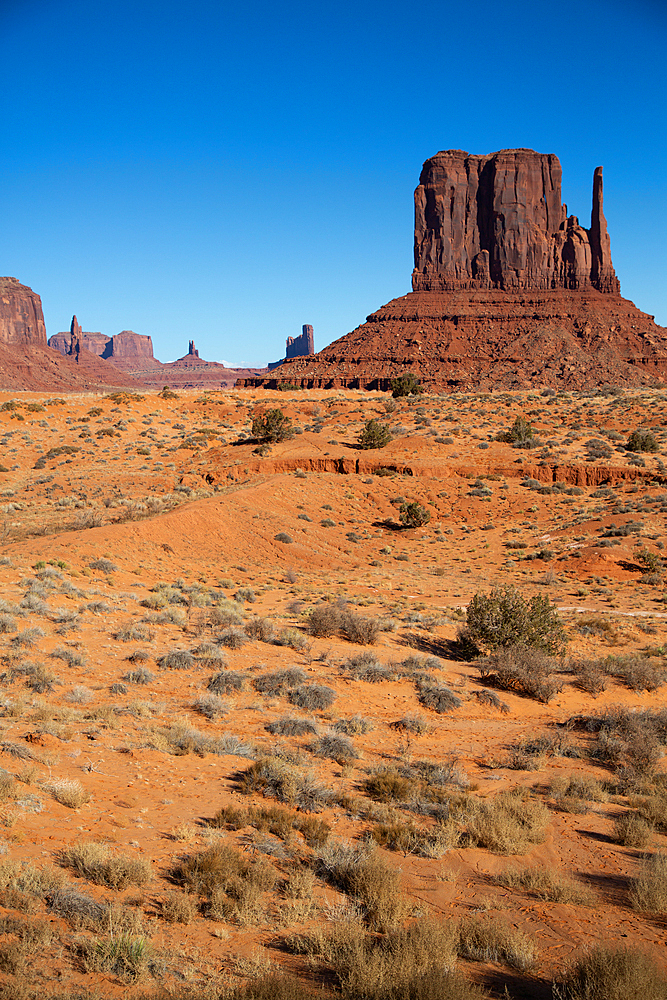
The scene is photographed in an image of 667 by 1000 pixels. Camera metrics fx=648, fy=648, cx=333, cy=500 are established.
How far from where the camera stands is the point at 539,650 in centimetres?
1303

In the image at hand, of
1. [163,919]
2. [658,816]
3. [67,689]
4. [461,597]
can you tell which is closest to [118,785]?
[163,919]

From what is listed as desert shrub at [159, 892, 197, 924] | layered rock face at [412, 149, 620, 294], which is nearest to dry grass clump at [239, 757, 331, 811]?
desert shrub at [159, 892, 197, 924]

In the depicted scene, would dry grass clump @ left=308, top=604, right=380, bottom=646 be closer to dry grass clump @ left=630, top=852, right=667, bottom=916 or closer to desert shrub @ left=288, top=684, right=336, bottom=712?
desert shrub @ left=288, top=684, right=336, bottom=712

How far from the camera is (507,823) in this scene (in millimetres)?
6902

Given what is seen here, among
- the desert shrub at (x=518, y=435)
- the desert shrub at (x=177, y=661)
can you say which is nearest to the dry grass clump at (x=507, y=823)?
the desert shrub at (x=177, y=661)

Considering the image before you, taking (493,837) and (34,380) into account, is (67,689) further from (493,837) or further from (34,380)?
(34,380)

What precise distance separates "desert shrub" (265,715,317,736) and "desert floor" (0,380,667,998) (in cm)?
3

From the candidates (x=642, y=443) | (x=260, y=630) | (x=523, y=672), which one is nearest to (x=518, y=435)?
(x=642, y=443)

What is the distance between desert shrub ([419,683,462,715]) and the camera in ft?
35.6

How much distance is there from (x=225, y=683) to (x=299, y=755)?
8.34 ft

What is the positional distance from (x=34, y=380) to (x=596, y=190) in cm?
11637

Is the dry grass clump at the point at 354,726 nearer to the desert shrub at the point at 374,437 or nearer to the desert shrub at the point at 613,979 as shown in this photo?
the desert shrub at the point at 613,979

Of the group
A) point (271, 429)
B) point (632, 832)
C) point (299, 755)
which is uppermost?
point (271, 429)

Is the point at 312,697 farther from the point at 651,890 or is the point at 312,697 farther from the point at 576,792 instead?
the point at 651,890
